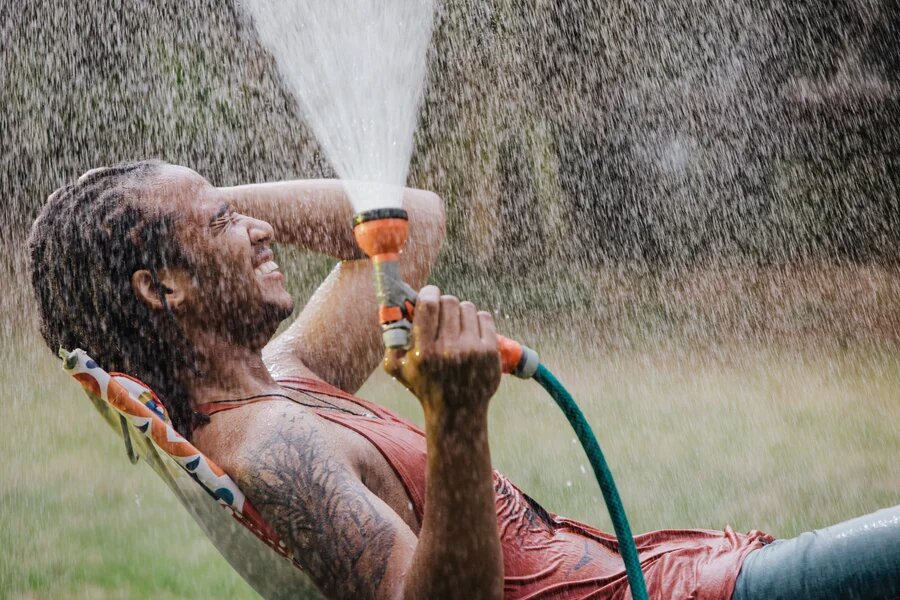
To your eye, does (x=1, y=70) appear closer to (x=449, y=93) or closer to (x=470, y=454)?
(x=449, y=93)

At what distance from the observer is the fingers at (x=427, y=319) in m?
1.45

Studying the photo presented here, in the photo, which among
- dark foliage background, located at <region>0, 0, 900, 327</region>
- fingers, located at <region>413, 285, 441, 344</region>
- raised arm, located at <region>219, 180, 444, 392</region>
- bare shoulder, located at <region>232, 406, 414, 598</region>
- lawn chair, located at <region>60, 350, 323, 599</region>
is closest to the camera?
fingers, located at <region>413, 285, 441, 344</region>

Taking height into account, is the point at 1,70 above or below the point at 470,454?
above

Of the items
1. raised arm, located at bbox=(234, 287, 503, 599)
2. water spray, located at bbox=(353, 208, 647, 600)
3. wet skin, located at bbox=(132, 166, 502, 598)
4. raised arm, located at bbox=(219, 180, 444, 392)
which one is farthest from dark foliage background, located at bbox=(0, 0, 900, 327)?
water spray, located at bbox=(353, 208, 647, 600)

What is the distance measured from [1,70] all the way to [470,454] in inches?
291

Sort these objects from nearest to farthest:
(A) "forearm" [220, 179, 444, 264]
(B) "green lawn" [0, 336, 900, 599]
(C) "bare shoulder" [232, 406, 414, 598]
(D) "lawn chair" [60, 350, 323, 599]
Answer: (C) "bare shoulder" [232, 406, 414, 598], (D) "lawn chair" [60, 350, 323, 599], (A) "forearm" [220, 179, 444, 264], (B) "green lawn" [0, 336, 900, 599]

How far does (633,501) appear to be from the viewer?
444cm

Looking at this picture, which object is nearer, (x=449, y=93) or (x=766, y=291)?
(x=766, y=291)

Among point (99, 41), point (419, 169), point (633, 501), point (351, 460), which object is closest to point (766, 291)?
point (419, 169)

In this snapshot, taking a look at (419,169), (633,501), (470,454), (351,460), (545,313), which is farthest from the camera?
(419,169)

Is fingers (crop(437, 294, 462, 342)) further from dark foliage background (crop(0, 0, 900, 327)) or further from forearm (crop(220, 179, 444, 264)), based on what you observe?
dark foliage background (crop(0, 0, 900, 327))

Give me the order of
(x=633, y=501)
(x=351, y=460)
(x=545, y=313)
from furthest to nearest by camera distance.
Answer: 1. (x=545, y=313)
2. (x=633, y=501)
3. (x=351, y=460)

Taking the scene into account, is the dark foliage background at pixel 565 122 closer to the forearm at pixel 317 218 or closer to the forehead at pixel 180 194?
the forearm at pixel 317 218

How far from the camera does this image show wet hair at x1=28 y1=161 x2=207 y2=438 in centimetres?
198
